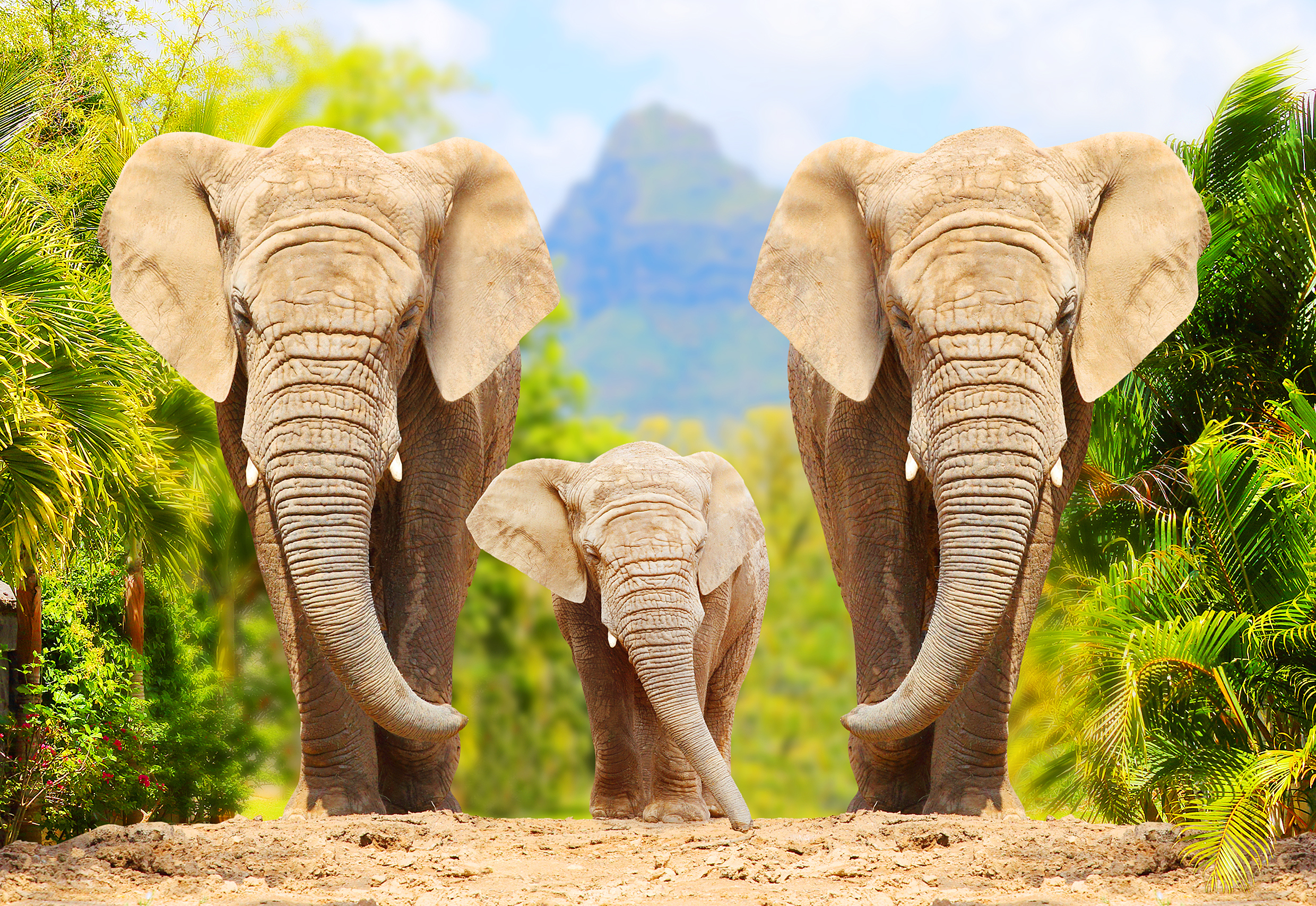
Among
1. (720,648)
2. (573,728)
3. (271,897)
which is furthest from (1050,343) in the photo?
(573,728)

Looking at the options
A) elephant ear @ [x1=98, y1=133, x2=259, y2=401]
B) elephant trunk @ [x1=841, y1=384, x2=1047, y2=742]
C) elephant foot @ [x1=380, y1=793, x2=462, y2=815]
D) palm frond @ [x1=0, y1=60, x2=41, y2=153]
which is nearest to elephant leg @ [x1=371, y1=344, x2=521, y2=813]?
elephant foot @ [x1=380, y1=793, x2=462, y2=815]

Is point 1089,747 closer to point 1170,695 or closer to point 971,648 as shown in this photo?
point 1170,695

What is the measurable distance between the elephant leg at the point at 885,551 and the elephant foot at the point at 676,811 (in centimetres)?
99

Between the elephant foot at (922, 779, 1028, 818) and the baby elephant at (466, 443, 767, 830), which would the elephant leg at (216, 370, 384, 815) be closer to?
the baby elephant at (466, 443, 767, 830)

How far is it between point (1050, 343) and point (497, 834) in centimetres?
392

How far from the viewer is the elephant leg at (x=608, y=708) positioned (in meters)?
9.20

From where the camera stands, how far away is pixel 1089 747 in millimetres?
10070

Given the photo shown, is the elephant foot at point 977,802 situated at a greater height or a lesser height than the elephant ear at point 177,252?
lesser

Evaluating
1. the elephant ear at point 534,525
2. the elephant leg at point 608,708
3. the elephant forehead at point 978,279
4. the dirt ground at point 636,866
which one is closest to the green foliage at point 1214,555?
the dirt ground at point 636,866

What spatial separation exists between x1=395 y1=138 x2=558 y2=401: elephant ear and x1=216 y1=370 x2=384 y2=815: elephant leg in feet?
3.85

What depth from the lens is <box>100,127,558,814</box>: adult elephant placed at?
24.8 feet

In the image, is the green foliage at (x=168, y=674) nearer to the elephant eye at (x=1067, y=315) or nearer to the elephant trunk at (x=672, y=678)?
the elephant trunk at (x=672, y=678)

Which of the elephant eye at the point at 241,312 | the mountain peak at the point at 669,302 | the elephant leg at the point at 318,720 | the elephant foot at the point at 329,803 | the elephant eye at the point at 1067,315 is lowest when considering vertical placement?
the elephant foot at the point at 329,803

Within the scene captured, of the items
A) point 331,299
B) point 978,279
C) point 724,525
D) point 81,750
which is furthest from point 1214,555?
point 81,750
